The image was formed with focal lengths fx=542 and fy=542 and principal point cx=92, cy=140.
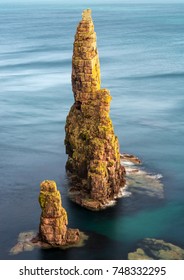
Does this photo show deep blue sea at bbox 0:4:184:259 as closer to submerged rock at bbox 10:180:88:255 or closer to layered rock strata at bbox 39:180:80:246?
submerged rock at bbox 10:180:88:255

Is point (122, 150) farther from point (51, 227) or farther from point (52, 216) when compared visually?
point (51, 227)

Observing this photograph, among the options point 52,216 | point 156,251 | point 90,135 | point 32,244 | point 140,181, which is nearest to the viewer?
point 156,251

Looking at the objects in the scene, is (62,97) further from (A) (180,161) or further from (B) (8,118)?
(A) (180,161)


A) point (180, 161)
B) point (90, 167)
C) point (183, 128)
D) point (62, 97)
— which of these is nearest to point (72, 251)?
point (90, 167)

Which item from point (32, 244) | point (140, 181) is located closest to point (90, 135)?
point (140, 181)

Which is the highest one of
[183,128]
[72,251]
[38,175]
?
[183,128]

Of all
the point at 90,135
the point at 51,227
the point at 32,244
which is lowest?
→ the point at 32,244

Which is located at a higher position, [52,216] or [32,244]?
[52,216]
